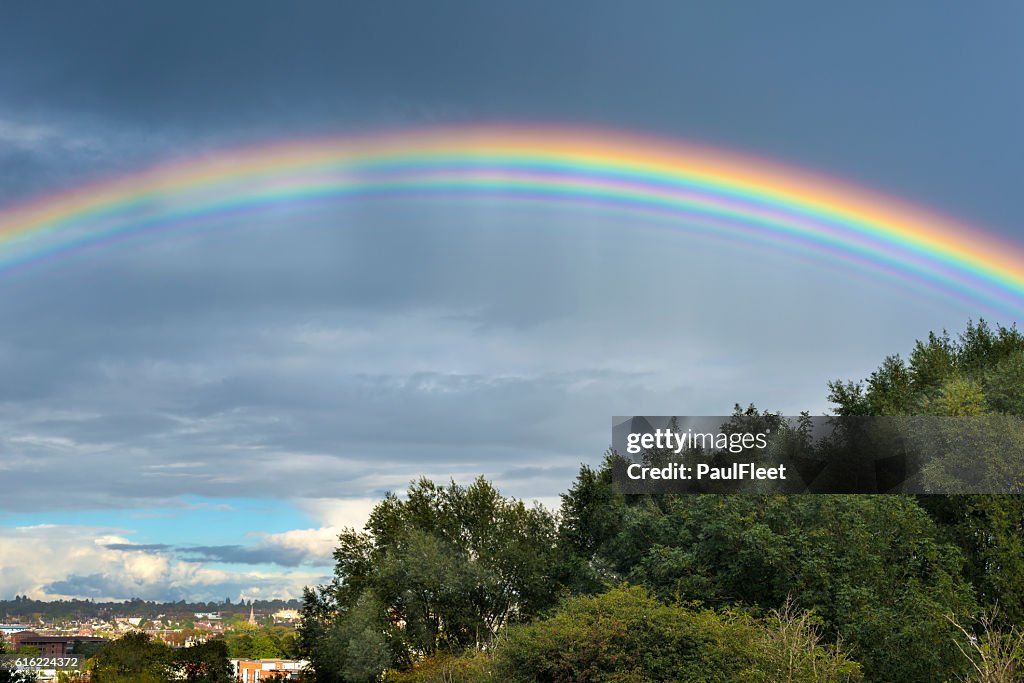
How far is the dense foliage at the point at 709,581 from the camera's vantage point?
63.4ft

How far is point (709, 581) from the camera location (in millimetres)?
32594

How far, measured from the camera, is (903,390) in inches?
1612

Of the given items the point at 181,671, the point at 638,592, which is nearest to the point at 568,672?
the point at 638,592

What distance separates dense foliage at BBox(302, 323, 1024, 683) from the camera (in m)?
19.3

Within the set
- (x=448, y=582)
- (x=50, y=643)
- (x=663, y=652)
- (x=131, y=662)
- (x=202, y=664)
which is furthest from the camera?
(x=50, y=643)

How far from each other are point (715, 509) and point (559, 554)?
14760 millimetres

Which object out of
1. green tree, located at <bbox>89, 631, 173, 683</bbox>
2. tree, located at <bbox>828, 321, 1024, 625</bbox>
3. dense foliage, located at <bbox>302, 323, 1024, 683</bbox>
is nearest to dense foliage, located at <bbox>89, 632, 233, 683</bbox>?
green tree, located at <bbox>89, 631, 173, 683</bbox>

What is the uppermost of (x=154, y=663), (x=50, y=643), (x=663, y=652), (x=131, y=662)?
(x=663, y=652)

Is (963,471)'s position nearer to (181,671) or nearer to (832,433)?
(832,433)

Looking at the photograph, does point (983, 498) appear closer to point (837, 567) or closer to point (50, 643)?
point (837, 567)

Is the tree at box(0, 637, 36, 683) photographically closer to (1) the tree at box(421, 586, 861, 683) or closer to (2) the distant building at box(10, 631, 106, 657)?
(1) the tree at box(421, 586, 861, 683)

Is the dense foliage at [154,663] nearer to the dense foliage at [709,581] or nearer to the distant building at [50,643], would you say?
the dense foliage at [709,581]

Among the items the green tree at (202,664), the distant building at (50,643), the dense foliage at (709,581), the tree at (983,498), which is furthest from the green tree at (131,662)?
the distant building at (50,643)

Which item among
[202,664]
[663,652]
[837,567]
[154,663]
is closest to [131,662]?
[154,663]
